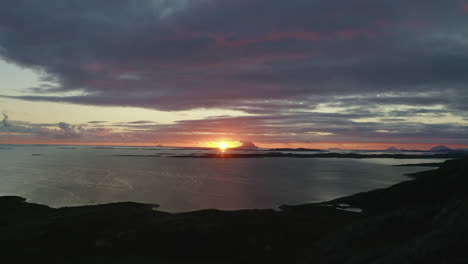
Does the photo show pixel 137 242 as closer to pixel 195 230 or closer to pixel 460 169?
pixel 195 230

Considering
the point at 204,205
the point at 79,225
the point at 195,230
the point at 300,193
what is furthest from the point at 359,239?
the point at 300,193

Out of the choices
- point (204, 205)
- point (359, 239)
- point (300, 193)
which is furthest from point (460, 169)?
point (204, 205)

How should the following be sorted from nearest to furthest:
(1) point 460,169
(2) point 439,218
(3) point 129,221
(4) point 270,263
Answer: (2) point 439,218 < (4) point 270,263 < (3) point 129,221 < (1) point 460,169

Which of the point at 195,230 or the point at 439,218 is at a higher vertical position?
the point at 439,218

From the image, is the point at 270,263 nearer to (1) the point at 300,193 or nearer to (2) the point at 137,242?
(2) the point at 137,242

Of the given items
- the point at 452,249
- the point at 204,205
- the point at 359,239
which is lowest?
the point at 204,205

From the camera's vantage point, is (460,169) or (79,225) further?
(460,169)

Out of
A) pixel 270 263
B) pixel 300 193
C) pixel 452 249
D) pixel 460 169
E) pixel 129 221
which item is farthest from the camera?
pixel 300 193
